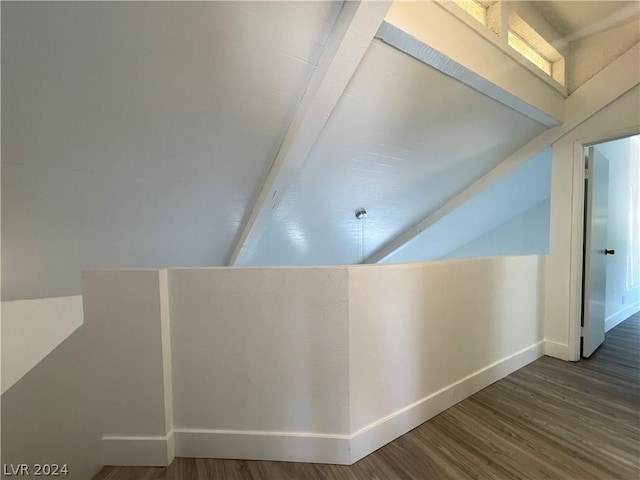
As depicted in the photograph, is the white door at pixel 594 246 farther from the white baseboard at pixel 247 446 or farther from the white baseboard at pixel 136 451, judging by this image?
the white baseboard at pixel 136 451

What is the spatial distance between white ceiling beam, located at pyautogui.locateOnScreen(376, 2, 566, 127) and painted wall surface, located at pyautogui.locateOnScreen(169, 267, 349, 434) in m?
1.33

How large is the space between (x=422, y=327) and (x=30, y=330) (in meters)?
3.04

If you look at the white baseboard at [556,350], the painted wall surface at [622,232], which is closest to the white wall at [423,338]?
the white baseboard at [556,350]

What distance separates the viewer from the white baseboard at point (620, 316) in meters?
3.10

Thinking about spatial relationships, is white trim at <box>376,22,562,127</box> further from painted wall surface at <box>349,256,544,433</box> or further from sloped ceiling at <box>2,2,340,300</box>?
painted wall surface at <box>349,256,544,433</box>

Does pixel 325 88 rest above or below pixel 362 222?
above

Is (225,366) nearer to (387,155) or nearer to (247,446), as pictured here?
(247,446)

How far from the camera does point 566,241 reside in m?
2.34

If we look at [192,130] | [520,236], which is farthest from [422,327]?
[520,236]

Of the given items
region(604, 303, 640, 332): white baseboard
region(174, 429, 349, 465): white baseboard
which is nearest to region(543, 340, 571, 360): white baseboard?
region(604, 303, 640, 332): white baseboard

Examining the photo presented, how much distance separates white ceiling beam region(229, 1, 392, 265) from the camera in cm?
124

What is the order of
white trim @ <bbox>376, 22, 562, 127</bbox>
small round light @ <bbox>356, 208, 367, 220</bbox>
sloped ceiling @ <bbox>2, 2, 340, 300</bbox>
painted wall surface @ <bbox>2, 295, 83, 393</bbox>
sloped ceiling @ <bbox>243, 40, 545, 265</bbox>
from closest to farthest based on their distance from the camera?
1. sloped ceiling @ <bbox>2, 2, 340, 300</bbox>
2. white trim @ <bbox>376, 22, 562, 127</bbox>
3. sloped ceiling @ <bbox>243, 40, 545, 265</bbox>
4. painted wall surface @ <bbox>2, 295, 83, 393</bbox>
5. small round light @ <bbox>356, 208, 367, 220</bbox>

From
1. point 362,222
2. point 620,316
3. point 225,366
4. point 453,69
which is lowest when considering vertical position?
point 620,316

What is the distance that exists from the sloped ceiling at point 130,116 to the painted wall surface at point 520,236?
13.0ft
